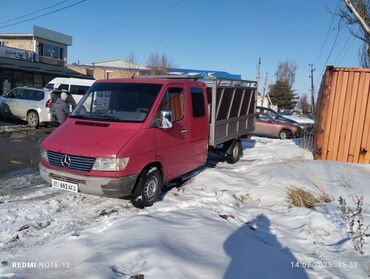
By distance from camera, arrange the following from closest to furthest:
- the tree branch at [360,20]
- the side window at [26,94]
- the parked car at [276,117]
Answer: the tree branch at [360,20]
the side window at [26,94]
the parked car at [276,117]

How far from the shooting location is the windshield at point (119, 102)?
6.47m

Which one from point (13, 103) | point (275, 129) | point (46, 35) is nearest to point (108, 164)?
point (13, 103)

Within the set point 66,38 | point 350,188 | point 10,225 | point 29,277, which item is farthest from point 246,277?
point 66,38

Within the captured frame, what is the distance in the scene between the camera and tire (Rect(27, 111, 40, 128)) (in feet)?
56.1

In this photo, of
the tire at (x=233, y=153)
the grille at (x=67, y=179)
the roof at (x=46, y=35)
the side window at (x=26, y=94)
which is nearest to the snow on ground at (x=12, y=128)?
the side window at (x=26, y=94)

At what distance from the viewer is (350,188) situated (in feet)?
26.0

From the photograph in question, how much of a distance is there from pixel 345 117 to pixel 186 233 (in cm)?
760

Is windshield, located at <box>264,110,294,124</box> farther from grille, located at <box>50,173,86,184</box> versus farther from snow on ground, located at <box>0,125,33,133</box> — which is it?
grille, located at <box>50,173,86,184</box>

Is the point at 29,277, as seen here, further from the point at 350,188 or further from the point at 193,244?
the point at 350,188

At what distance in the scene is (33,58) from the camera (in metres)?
39.0

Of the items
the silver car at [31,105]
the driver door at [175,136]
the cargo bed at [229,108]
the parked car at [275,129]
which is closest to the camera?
the driver door at [175,136]

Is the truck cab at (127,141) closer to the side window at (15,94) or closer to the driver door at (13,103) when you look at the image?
the driver door at (13,103)

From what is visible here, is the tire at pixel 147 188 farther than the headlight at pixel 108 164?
Yes

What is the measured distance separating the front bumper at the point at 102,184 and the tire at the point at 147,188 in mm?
233
